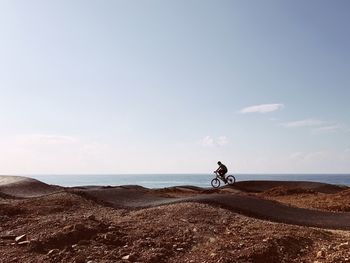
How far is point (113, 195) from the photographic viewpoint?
54.6 ft

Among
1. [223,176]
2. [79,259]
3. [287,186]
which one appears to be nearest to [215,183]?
[223,176]

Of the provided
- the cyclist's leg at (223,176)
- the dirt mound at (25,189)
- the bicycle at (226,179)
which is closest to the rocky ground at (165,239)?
the dirt mound at (25,189)

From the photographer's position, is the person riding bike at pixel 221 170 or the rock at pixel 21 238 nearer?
the rock at pixel 21 238

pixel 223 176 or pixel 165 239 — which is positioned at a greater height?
pixel 223 176

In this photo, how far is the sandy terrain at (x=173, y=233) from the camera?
7559 millimetres

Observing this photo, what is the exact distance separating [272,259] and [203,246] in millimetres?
1414

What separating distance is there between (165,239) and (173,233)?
0.52 m

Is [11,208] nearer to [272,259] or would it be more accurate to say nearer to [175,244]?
[175,244]

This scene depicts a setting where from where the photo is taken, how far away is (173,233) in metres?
8.98

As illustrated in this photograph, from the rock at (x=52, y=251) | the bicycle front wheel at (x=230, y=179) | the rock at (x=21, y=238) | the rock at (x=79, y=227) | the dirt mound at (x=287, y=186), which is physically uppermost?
the bicycle front wheel at (x=230, y=179)

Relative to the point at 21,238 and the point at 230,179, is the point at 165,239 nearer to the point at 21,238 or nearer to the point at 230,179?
the point at 21,238

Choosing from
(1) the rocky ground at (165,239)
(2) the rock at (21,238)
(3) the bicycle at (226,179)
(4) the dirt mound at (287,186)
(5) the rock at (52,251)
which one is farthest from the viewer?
(3) the bicycle at (226,179)

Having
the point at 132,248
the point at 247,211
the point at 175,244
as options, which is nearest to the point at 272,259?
the point at 175,244

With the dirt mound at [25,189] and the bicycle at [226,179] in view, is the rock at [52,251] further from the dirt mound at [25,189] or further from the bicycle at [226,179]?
the bicycle at [226,179]
